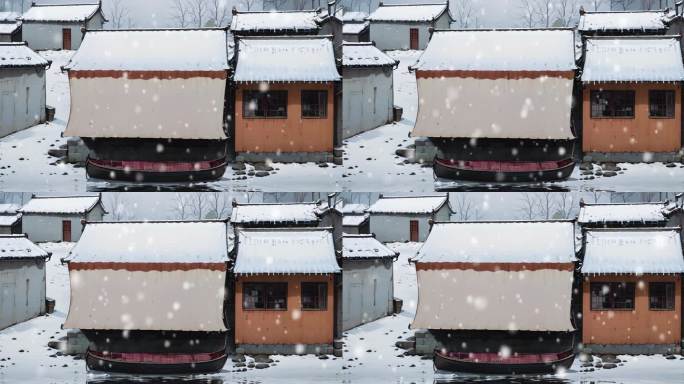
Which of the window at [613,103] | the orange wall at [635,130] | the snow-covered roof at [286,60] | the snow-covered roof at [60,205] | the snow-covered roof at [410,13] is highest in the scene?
the snow-covered roof at [410,13]

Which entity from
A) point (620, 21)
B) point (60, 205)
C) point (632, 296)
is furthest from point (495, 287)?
point (60, 205)

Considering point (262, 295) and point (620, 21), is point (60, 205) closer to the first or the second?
point (620, 21)

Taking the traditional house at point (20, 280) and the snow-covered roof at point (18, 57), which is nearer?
the snow-covered roof at point (18, 57)

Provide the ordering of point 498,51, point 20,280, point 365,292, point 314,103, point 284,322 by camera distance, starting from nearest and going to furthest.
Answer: point 498,51 → point 314,103 → point 284,322 → point 365,292 → point 20,280

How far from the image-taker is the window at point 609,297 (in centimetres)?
4134

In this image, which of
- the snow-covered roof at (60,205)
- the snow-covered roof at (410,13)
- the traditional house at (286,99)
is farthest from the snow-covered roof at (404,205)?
the traditional house at (286,99)

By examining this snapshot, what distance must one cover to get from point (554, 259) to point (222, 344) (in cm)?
986

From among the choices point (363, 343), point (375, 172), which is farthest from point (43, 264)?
point (375, 172)

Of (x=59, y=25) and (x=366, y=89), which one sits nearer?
(x=366, y=89)

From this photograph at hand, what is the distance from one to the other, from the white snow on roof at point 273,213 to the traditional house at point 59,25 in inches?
898

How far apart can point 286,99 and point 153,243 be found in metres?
5.82

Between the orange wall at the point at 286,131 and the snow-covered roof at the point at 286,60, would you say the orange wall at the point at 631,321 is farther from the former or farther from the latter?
the snow-covered roof at the point at 286,60

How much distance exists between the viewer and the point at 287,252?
3953 cm

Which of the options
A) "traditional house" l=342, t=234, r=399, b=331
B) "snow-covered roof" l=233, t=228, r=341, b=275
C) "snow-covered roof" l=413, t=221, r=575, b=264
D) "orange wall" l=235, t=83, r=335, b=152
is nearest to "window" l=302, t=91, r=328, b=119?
"orange wall" l=235, t=83, r=335, b=152
